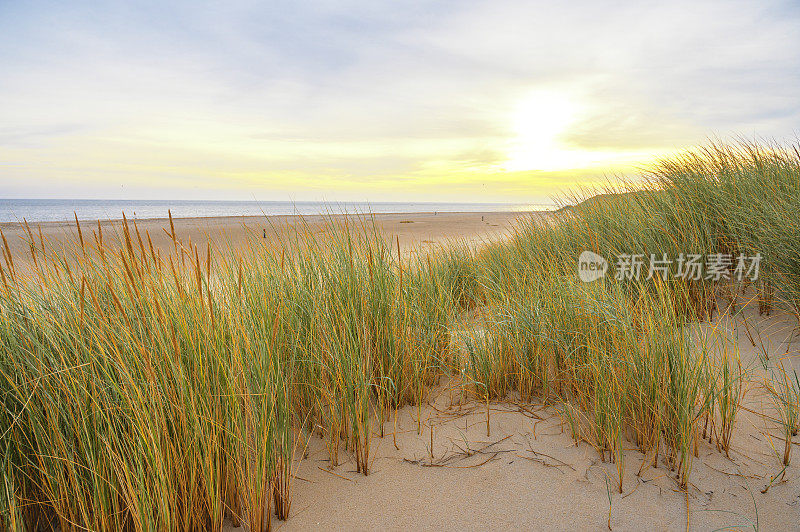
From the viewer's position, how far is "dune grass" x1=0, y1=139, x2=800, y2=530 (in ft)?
4.89

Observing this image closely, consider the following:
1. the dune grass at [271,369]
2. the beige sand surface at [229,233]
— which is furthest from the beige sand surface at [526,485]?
the beige sand surface at [229,233]

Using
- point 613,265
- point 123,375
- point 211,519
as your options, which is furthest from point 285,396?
point 613,265

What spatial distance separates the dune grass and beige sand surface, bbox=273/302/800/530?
9 cm

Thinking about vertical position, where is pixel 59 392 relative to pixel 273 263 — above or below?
below

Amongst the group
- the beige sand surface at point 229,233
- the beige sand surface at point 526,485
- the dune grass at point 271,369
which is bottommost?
the beige sand surface at point 526,485

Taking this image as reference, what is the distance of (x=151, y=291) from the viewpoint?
1749 mm

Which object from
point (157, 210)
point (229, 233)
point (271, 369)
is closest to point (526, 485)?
point (271, 369)

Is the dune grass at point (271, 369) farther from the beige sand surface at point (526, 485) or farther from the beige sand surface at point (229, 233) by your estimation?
the beige sand surface at point (229, 233)

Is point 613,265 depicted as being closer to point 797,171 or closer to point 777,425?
point 777,425

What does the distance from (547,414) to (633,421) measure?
432 millimetres

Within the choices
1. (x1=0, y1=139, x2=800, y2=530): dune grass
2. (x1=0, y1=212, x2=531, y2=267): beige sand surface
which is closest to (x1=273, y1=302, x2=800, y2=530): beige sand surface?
(x1=0, y1=139, x2=800, y2=530): dune grass

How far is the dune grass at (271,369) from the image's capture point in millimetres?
1490

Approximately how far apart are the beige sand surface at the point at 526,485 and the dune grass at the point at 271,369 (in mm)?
86

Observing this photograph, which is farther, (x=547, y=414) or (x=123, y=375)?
(x=547, y=414)
